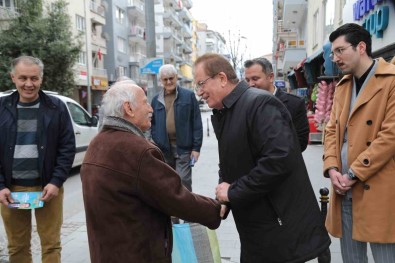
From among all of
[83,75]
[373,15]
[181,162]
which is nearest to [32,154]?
[181,162]

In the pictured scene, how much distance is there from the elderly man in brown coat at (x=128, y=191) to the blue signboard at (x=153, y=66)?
24.1 feet

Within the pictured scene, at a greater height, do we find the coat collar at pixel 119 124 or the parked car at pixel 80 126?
the coat collar at pixel 119 124

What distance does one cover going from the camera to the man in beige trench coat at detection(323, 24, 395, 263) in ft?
7.50

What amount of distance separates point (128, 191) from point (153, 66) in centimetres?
774

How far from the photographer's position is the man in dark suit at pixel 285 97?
3.74m

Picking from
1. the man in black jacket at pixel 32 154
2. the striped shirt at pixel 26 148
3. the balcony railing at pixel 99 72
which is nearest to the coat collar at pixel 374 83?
the man in black jacket at pixel 32 154

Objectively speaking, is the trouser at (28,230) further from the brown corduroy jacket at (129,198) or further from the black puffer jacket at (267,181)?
the black puffer jacket at (267,181)

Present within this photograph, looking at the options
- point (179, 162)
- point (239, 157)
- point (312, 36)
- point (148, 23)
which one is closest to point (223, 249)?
point (179, 162)

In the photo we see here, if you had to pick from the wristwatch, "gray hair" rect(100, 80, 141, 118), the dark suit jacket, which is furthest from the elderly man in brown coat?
the dark suit jacket

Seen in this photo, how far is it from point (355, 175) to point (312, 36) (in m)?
17.7

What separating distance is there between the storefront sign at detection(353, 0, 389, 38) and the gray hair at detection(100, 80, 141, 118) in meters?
6.43

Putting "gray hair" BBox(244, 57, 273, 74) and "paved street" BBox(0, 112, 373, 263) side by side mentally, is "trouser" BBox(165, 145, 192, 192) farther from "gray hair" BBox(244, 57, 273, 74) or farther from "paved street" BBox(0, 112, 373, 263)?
"gray hair" BBox(244, 57, 273, 74)

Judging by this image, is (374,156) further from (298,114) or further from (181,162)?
(181,162)

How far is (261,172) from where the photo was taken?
6.63 ft
